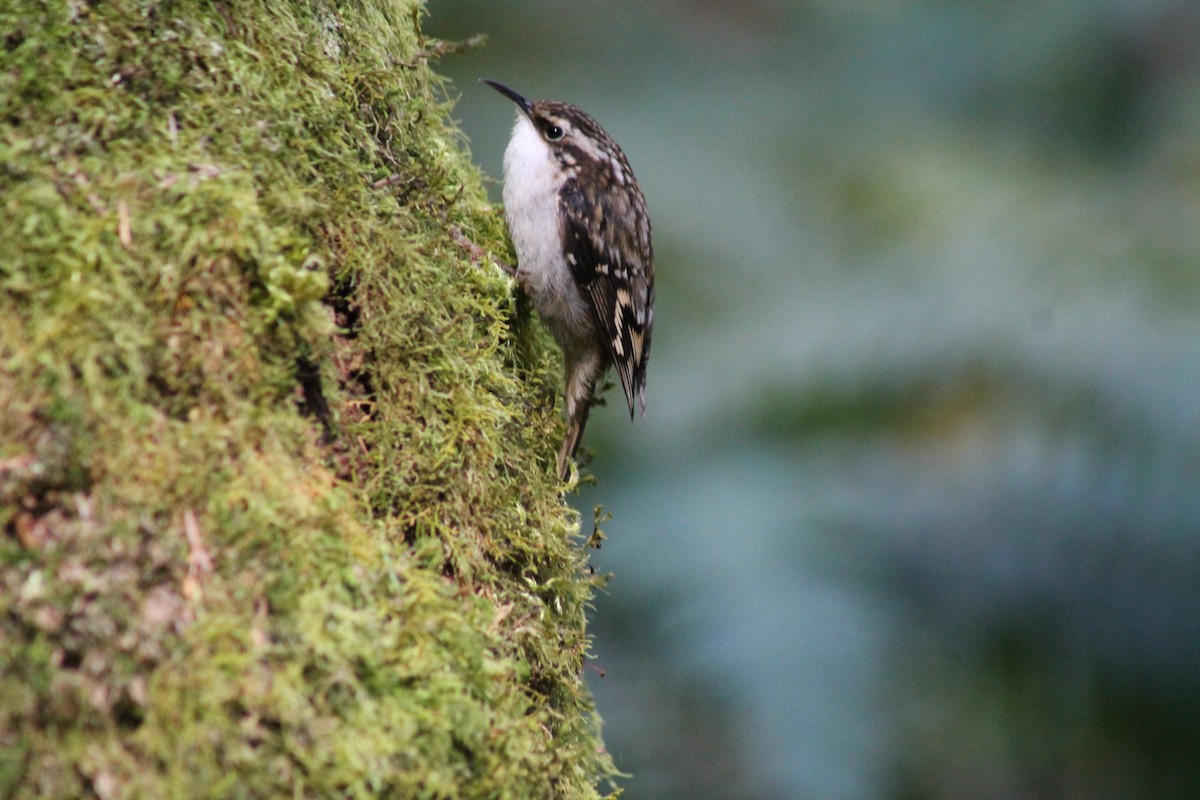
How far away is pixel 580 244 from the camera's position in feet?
10.8

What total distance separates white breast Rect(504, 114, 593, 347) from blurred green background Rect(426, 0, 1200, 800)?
3.88ft

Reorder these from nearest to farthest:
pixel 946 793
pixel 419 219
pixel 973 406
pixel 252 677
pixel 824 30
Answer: pixel 252 677
pixel 419 219
pixel 946 793
pixel 973 406
pixel 824 30

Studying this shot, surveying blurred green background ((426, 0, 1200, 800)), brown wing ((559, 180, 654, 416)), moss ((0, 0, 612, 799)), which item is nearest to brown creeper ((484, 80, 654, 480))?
brown wing ((559, 180, 654, 416))

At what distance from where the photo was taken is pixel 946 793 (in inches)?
143

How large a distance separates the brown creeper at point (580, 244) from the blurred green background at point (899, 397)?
950mm

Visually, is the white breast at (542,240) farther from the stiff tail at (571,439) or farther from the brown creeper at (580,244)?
the stiff tail at (571,439)

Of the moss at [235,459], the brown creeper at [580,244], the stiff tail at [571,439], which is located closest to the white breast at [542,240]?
the brown creeper at [580,244]

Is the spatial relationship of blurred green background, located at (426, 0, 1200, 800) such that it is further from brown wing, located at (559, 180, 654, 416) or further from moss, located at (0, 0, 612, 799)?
moss, located at (0, 0, 612, 799)

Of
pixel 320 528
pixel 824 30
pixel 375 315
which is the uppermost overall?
pixel 824 30

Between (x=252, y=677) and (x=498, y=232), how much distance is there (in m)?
2.05

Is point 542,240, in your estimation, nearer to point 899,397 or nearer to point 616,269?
point 616,269

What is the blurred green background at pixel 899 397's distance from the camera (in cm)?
367

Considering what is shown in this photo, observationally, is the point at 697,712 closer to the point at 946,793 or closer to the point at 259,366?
the point at 946,793

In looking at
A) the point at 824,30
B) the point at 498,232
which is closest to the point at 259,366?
the point at 498,232
